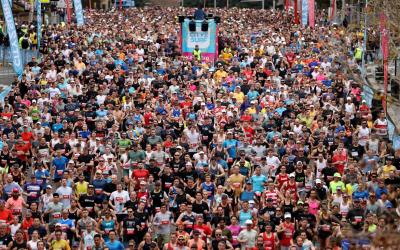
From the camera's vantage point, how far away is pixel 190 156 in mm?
23219

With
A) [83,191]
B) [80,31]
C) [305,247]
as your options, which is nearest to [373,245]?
[305,247]

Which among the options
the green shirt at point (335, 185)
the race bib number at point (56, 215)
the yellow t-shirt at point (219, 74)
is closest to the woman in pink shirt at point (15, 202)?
the race bib number at point (56, 215)

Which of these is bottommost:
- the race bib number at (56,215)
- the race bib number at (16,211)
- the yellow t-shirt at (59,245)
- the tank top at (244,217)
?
the yellow t-shirt at (59,245)

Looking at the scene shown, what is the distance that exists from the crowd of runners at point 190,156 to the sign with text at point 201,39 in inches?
255

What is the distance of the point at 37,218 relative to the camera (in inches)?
747

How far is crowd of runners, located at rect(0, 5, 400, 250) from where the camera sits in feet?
61.4

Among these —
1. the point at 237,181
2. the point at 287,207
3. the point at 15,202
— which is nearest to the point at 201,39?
the point at 237,181

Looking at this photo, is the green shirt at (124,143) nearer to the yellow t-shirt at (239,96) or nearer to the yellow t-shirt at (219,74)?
the yellow t-shirt at (239,96)

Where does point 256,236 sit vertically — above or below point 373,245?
below

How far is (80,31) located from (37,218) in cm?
2567

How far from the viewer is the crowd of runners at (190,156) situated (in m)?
18.7

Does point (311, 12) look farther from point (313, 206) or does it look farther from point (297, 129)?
point (313, 206)

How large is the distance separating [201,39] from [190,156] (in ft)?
58.7

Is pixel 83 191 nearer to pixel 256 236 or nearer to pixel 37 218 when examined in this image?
pixel 37 218
